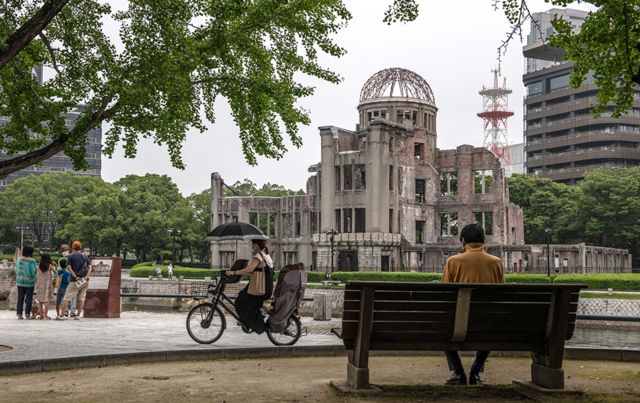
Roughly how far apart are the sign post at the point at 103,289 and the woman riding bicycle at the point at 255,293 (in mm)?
7253

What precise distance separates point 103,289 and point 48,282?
1258mm

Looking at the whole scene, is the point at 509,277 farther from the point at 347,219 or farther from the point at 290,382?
the point at 290,382

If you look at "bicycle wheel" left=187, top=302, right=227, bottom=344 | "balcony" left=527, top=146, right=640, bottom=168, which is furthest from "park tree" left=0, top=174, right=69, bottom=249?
"bicycle wheel" left=187, top=302, right=227, bottom=344

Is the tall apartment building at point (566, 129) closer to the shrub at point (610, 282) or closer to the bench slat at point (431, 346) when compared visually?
the shrub at point (610, 282)

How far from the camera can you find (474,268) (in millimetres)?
8195

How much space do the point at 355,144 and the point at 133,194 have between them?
95.3ft

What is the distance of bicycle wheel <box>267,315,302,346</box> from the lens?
1227 cm

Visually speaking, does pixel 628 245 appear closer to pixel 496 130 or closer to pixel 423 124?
pixel 423 124

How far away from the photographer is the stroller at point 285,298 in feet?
39.5

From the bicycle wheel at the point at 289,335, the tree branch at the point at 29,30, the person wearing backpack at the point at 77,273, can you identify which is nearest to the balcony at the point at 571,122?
the person wearing backpack at the point at 77,273

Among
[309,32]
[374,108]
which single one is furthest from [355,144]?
[309,32]

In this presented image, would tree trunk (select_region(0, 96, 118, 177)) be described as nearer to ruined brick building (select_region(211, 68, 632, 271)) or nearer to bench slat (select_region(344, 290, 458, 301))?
bench slat (select_region(344, 290, 458, 301))

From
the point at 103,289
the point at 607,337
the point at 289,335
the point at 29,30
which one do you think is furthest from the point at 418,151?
the point at 29,30

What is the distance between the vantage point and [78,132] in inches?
484
